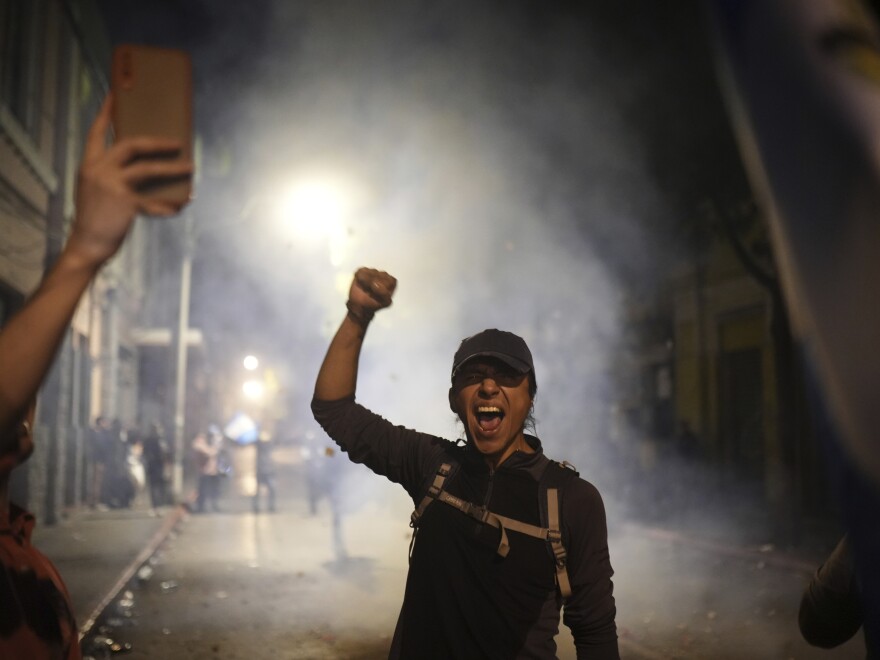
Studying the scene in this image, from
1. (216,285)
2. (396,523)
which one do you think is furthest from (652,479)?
(216,285)

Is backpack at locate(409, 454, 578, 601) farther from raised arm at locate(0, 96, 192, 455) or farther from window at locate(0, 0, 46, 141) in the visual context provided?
window at locate(0, 0, 46, 141)

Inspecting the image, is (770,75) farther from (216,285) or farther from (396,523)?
(216,285)

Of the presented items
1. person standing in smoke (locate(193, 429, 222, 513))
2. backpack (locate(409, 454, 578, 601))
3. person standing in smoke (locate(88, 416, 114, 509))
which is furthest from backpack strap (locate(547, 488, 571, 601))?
person standing in smoke (locate(193, 429, 222, 513))

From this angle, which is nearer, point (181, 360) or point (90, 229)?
point (90, 229)

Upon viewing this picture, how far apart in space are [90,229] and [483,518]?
1326 mm

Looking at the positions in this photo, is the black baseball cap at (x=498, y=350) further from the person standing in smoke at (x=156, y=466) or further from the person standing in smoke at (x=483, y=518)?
the person standing in smoke at (x=156, y=466)

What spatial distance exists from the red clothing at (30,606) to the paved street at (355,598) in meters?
4.41

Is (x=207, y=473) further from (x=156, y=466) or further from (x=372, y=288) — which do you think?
(x=372, y=288)

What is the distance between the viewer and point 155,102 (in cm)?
105

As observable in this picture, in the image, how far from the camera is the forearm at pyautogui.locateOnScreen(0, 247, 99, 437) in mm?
915

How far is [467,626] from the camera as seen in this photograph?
2002 mm

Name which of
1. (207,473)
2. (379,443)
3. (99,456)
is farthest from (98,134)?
(207,473)

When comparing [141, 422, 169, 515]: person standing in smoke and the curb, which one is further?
[141, 422, 169, 515]: person standing in smoke

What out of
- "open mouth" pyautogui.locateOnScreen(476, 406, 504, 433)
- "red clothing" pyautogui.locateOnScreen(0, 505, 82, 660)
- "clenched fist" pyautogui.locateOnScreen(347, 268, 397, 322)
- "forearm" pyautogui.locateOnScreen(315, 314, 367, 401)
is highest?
"clenched fist" pyautogui.locateOnScreen(347, 268, 397, 322)
